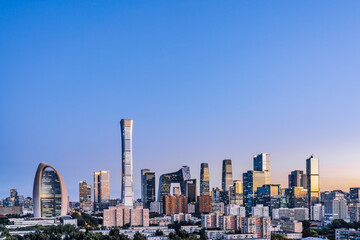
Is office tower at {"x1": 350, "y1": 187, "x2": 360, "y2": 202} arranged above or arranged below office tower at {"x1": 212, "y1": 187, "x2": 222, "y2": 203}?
above

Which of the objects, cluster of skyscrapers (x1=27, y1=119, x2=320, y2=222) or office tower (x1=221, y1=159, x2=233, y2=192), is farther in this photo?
office tower (x1=221, y1=159, x2=233, y2=192)

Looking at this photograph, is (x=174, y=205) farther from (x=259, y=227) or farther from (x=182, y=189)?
(x=259, y=227)

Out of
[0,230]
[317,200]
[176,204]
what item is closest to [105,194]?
[176,204]

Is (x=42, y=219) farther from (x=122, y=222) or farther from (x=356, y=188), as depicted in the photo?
(x=356, y=188)

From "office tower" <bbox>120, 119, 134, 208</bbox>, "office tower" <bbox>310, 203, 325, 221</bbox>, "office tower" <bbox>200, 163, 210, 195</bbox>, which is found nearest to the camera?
"office tower" <bbox>310, 203, 325, 221</bbox>

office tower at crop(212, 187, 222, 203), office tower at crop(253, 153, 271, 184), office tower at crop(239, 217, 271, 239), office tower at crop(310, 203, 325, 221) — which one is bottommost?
office tower at crop(212, 187, 222, 203)

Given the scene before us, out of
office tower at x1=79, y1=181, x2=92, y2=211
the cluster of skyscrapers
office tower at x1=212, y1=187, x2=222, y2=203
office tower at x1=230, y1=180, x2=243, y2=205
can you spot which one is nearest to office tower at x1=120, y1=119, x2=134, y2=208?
the cluster of skyscrapers

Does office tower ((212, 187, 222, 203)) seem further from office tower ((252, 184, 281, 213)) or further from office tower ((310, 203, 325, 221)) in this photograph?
office tower ((310, 203, 325, 221))

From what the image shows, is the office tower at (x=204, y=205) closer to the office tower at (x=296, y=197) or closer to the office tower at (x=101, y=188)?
the office tower at (x=296, y=197)
